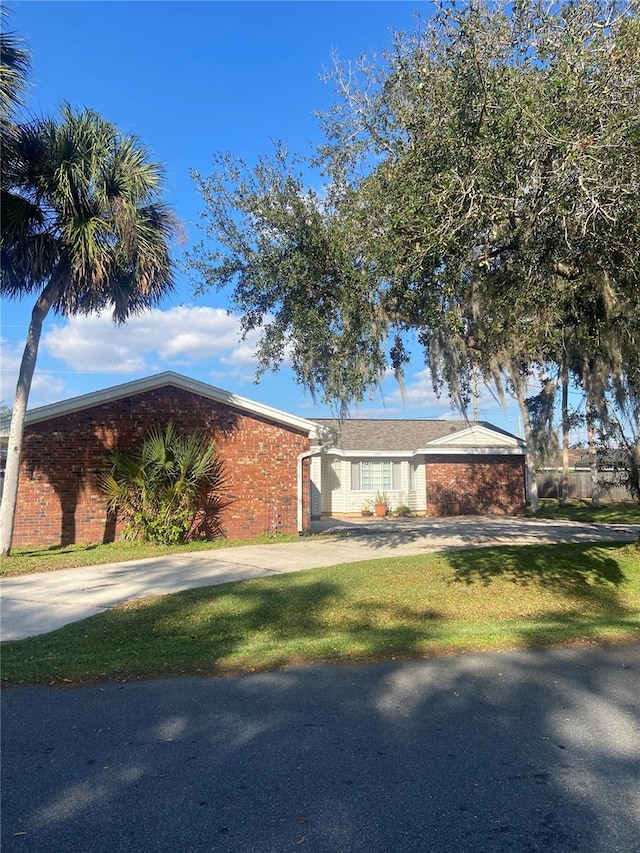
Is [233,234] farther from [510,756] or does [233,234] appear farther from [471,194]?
[510,756]

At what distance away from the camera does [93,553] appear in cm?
1308

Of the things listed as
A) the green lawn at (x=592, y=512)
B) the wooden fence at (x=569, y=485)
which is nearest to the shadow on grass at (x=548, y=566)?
the green lawn at (x=592, y=512)

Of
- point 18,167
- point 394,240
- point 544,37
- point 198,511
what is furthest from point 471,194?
point 198,511

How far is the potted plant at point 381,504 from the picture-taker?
24.9 meters

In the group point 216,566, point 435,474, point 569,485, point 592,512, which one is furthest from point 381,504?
point 216,566

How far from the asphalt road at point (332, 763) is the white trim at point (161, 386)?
33.1 feet

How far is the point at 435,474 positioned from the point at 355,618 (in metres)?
18.2

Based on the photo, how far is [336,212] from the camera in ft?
33.3

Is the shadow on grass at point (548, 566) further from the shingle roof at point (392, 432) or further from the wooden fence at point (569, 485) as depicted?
the wooden fence at point (569, 485)

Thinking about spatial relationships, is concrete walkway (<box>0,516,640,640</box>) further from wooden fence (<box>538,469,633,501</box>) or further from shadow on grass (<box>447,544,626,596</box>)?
wooden fence (<box>538,469,633,501</box>)

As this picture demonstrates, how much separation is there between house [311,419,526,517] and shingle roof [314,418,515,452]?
0.27 ft

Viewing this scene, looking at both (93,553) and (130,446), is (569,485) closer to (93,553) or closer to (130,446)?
(130,446)

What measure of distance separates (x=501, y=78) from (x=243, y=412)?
32.1ft

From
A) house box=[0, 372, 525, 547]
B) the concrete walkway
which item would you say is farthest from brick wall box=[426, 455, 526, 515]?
house box=[0, 372, 525, 547]
